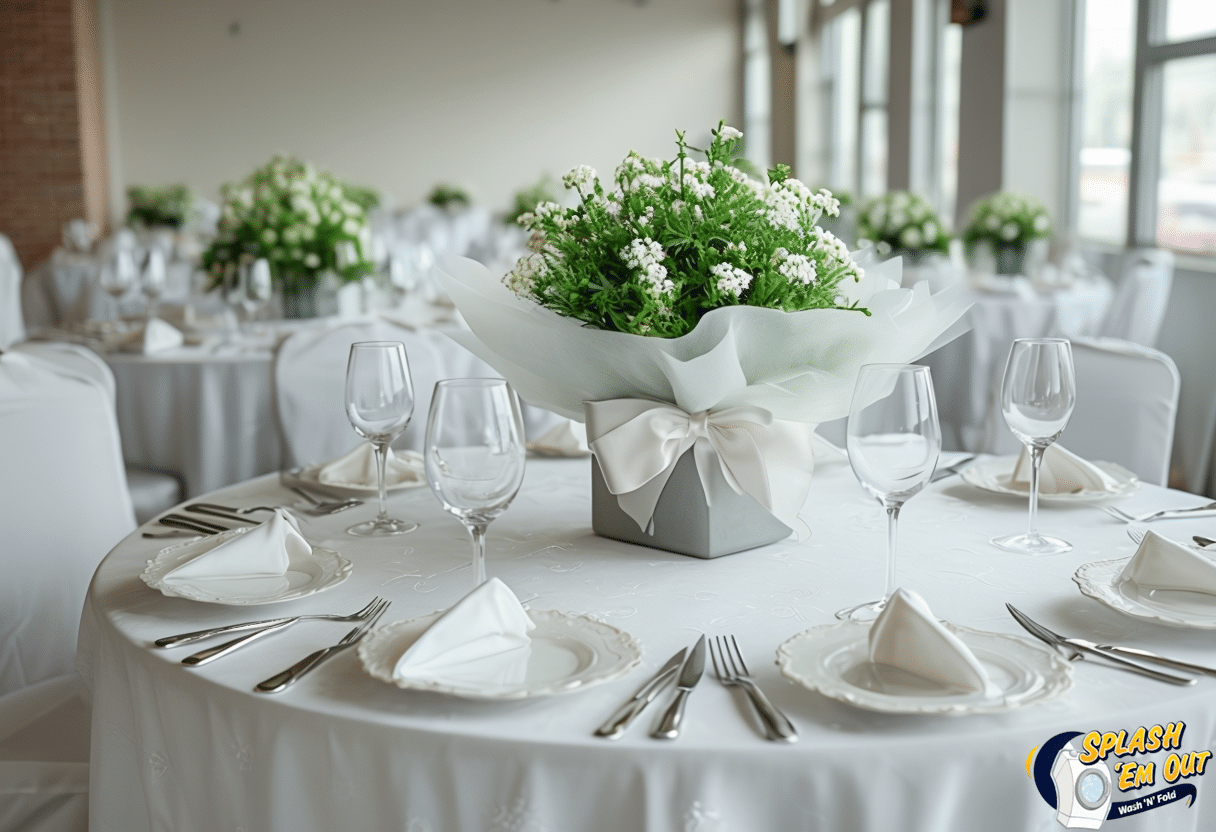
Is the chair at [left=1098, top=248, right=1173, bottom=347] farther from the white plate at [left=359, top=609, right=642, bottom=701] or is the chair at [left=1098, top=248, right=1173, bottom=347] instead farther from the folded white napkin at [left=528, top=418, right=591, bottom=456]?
the white plate at [left=359, top=609, right=642, bottom=701]

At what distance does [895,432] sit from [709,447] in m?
0.29

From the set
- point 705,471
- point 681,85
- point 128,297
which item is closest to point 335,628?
point 705,471

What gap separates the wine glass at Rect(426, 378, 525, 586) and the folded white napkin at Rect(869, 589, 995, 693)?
0.36 metres

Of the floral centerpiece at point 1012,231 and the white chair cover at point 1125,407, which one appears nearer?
the white chair cover at point 1125,407

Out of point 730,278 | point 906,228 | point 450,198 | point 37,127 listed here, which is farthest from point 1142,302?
point 37,127

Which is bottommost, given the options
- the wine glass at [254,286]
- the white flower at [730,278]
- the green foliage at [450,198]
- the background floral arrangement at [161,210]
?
the wine glass at [254,286]

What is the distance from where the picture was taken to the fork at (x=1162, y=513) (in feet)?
4.85

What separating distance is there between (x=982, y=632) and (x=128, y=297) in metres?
3.64

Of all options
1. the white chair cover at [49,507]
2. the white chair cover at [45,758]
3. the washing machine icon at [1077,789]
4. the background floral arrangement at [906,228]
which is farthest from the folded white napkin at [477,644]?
the background floral arrangement at [906,228]

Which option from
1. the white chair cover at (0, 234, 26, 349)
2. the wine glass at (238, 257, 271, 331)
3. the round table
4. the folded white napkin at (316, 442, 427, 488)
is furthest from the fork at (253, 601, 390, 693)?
the white chair cover at (0, 234, 26, 349)

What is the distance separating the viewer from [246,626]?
109cm

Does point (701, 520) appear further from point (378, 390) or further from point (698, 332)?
point (378, 390)

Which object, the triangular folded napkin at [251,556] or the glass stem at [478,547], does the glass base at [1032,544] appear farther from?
the triangular folded napkin at [251,556]

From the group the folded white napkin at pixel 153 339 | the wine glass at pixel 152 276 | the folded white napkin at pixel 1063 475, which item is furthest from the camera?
the wine glass at pixel 152 276
